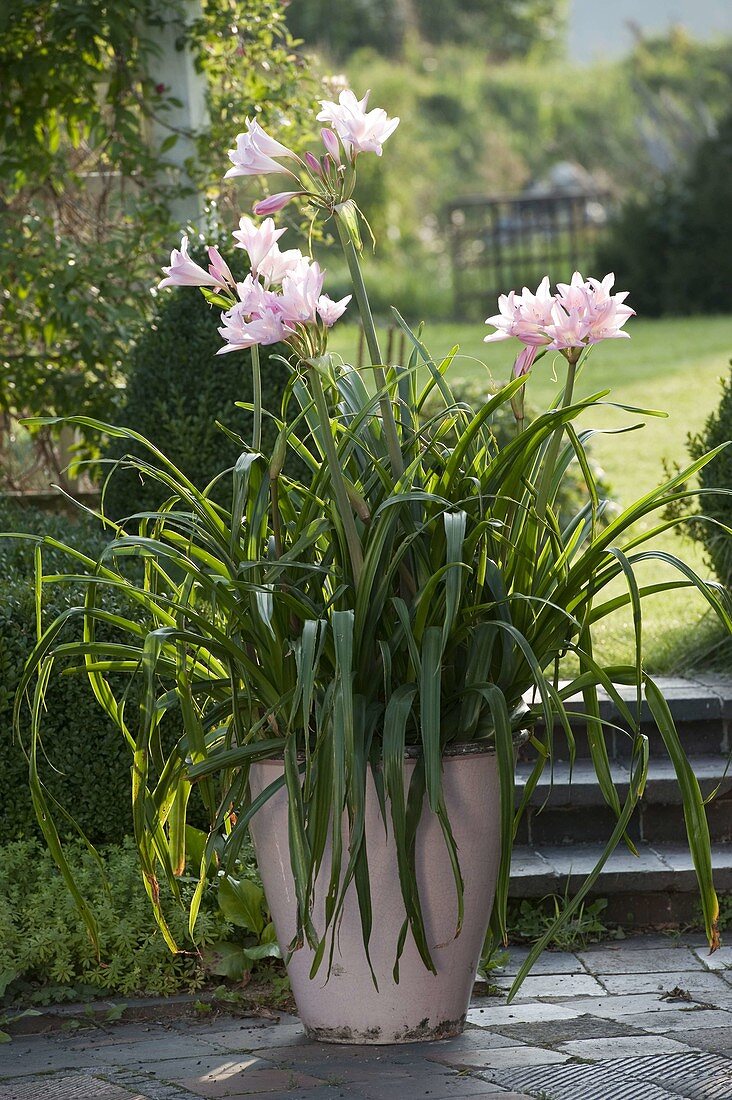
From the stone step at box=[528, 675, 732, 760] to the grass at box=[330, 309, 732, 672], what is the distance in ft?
0.97

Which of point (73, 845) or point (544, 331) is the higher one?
point (544, 331)

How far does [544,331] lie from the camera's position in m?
2.49

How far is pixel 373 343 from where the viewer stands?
2.53 m

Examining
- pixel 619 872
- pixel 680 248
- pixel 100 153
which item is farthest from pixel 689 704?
pixel 680 248

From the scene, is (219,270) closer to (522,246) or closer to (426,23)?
(522,246)

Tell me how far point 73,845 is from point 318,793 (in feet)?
3.93

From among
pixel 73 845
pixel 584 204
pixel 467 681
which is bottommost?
pixel 73 845

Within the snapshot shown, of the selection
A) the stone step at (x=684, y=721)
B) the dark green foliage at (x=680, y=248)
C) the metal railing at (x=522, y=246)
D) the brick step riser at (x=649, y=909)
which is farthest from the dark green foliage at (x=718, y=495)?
the metal railing at (x=522, y=246)

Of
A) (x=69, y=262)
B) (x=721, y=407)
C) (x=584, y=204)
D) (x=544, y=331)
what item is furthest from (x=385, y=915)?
(x=584, y=204)

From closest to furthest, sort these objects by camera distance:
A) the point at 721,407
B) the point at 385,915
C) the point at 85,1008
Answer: the point at 385,915 < the point at 85,1008 < the point at 721,407

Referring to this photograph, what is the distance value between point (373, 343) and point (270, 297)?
244 mm

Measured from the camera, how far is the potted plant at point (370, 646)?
2.39 m

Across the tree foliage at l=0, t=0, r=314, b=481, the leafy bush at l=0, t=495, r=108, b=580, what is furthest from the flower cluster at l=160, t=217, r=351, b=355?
the tree foliage at l=0, t=0, r=314, b=481

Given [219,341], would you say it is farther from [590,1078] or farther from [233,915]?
[590,1078]
